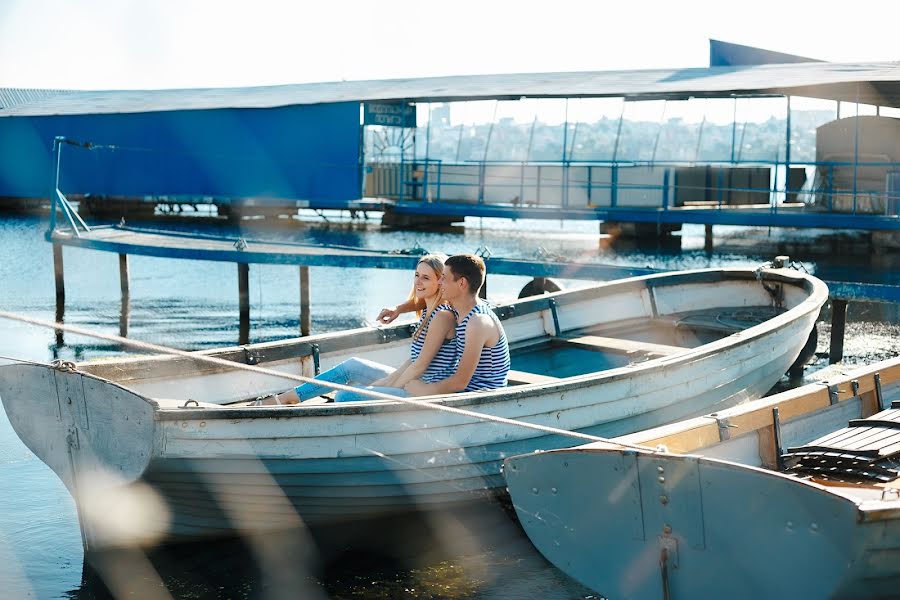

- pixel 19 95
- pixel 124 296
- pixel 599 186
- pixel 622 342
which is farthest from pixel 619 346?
pixel 19 95

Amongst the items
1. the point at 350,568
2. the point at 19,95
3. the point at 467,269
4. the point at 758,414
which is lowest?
the point at 350,568

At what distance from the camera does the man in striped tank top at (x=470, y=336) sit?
7.49 m

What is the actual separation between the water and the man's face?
1.97 meters

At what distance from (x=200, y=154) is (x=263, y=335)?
764 inches

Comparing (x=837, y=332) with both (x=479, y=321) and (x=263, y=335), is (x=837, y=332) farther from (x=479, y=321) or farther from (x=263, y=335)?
(x=479, y=321)

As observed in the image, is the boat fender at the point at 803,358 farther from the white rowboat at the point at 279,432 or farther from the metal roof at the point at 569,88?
the metal roof at the point at 569,88

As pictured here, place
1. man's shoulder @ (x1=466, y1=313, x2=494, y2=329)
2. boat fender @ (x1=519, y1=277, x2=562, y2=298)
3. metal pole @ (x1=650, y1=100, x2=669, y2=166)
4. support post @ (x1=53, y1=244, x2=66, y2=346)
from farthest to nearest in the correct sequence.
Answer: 1. metal pole @ (x1=650, y1=100, x2=669, y2=166)
2. support post @ (x1=53, y1=244, x2=66, y2=346)
3. boat fender @ (x1=519, y1=277, x2=562, y2=298)
4. man's shoulder @ (x1=466, y1=313, x2=494, y2=329)

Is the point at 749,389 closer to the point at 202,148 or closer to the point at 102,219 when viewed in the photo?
the point at 202,148

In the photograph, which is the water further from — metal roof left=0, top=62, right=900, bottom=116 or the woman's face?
metal roof left=0, top=62, right=900, bottom=116

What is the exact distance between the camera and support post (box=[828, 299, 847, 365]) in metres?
15.4

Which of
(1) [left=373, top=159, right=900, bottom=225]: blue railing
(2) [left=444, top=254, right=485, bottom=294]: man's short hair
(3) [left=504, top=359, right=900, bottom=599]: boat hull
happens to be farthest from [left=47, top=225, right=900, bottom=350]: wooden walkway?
(3) [left=504, top=359, right=900, bottom=599]: boat hull

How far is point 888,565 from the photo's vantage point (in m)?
4.94

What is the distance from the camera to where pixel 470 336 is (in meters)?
7.59

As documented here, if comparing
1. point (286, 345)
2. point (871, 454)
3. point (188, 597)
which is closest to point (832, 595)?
point (871, 454)
